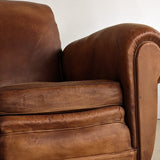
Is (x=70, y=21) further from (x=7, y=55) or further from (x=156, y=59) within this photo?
(x=156, y=59)

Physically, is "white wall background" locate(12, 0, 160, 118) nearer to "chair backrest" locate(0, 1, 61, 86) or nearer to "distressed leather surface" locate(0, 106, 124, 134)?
"chair backrest" locate(0, 1, 61, 86)

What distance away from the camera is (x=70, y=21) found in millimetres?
2201

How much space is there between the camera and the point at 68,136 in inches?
41.1

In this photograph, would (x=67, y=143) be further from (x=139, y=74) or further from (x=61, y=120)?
(x=139, y=74)

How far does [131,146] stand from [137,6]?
1481 millimetres

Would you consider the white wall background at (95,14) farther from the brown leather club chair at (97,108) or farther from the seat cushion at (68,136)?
the seat cushion at (68,136)

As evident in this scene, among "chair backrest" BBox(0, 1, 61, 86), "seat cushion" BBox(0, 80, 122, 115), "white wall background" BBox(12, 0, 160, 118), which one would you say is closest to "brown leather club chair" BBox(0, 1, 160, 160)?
"seat cushion" BBox(0, 80, 122, 115)

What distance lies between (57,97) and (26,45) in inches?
28.1

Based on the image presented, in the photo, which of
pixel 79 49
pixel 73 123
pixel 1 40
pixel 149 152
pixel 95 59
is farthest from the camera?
pixel 1 40

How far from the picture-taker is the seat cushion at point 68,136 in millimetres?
986

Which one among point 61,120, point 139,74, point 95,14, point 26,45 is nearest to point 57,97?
point 61,120

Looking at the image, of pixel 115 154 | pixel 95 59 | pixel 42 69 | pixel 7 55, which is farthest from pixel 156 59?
pixel 7 55

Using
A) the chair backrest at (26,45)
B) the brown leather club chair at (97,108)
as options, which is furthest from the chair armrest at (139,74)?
the chair backrest at (26,45)

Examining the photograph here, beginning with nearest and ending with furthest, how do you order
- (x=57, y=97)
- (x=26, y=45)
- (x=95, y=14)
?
(x=57, y=97)
(x=26, y=45)
(x=95, y=14)
